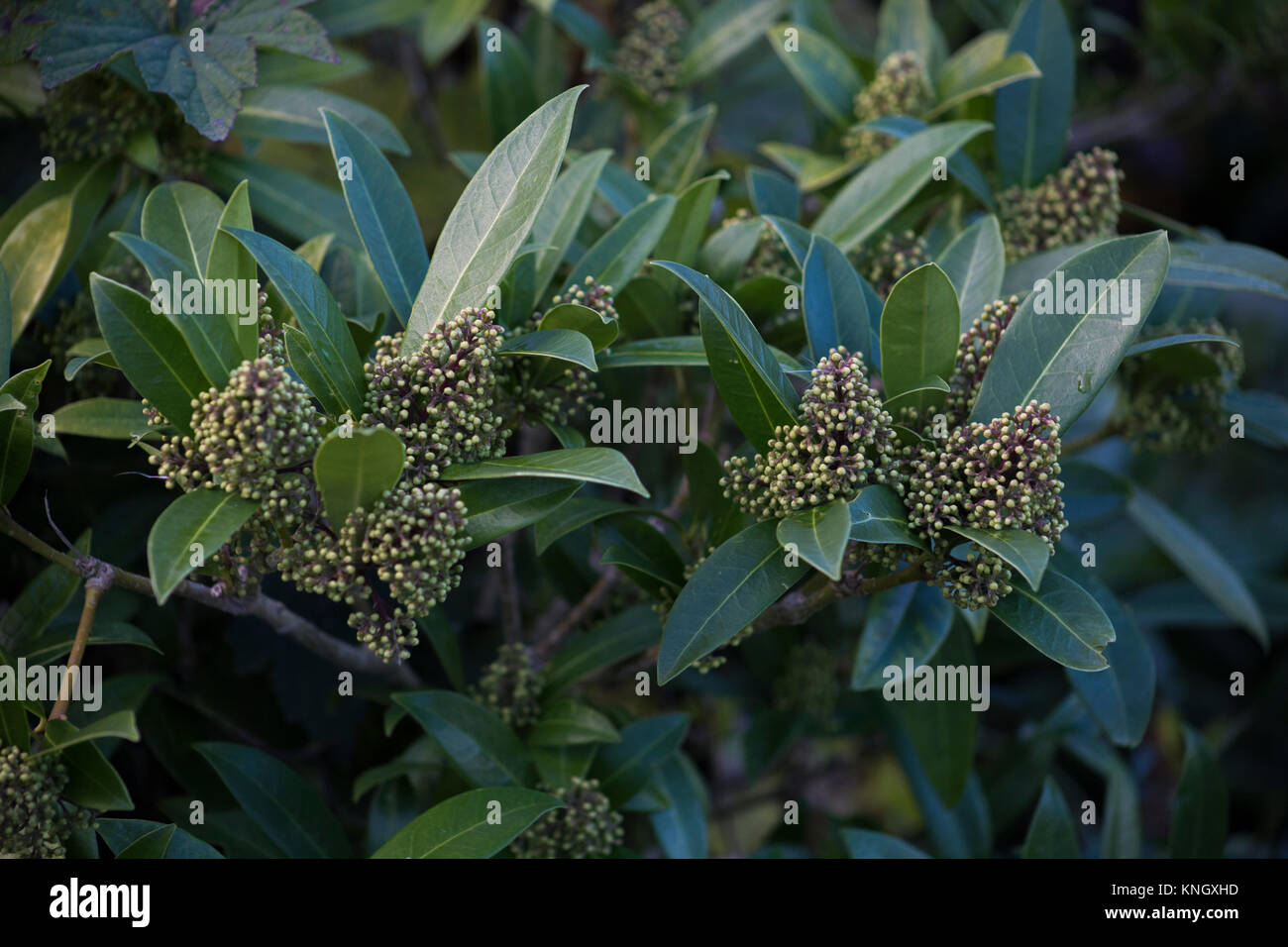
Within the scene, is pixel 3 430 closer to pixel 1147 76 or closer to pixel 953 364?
pixel 953 364

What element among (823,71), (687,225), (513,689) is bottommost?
(513,689)

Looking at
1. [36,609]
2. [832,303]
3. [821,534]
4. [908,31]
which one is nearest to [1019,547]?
[821,534]

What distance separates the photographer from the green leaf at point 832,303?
4.88 ft

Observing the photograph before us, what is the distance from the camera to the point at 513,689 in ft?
5.94

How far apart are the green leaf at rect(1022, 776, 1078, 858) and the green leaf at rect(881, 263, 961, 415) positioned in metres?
0.93

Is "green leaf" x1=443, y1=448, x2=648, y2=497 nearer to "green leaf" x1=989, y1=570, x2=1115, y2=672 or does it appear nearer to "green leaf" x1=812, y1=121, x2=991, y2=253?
"green leaf" x1=989, y1=570, x2=1115, y2=672

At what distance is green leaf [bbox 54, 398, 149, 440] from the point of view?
1.53 m

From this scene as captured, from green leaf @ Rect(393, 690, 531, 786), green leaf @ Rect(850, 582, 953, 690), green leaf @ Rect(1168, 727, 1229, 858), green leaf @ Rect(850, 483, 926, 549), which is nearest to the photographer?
green leaf @ Rect(850, 483, 926, 549)

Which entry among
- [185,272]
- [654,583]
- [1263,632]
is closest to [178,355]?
[185,272]

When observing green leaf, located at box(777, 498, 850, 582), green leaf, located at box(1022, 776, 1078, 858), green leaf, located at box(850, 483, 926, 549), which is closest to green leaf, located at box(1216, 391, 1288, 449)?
green leaf, located at box(1022, 776, 1078, 858)

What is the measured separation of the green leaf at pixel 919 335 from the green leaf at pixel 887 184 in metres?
0.38

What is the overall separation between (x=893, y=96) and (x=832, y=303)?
31.2 inches
